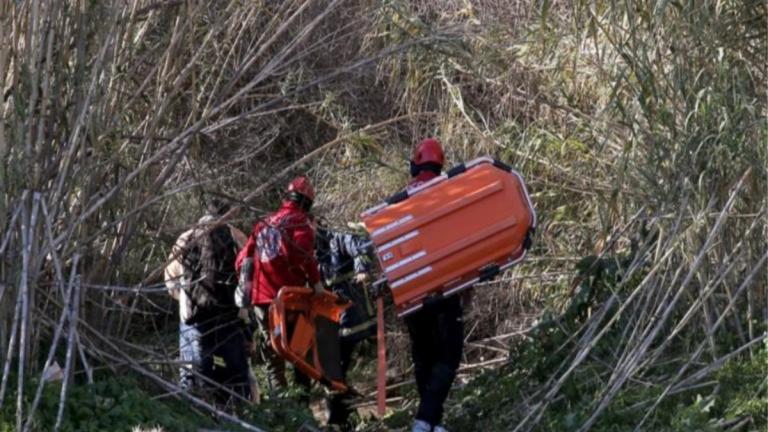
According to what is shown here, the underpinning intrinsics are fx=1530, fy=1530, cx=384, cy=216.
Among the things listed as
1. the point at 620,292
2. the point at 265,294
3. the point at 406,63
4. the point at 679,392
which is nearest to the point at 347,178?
the point at 406,63

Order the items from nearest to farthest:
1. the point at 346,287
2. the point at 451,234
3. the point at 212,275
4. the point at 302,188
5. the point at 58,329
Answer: the point at 58,329 → the point at 451,234 → the point at 302,188 → the point at 212,275 → the point at 346,287

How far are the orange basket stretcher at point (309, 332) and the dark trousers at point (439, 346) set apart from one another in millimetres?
979

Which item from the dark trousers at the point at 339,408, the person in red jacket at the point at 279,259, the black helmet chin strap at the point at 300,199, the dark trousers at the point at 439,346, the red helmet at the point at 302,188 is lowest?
the dark trousers at the point at 339,408

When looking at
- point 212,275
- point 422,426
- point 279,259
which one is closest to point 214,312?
point 212,275

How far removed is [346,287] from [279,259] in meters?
Result: 0.93

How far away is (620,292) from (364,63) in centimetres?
196

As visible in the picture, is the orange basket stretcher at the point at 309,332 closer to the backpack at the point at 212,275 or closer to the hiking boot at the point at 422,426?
the backpack at the point at 212,275

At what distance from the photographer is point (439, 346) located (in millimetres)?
8445

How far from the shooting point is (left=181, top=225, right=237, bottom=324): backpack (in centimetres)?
909

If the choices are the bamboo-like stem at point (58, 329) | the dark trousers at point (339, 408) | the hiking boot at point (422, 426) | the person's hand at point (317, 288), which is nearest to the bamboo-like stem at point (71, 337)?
the bamboo-like stem at point (58, 329)

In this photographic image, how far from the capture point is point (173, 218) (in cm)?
889

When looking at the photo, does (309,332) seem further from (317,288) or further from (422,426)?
(422,426)

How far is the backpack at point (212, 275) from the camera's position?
9.09 m

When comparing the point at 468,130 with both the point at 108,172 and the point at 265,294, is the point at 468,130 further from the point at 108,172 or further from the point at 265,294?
the point at 108,172
